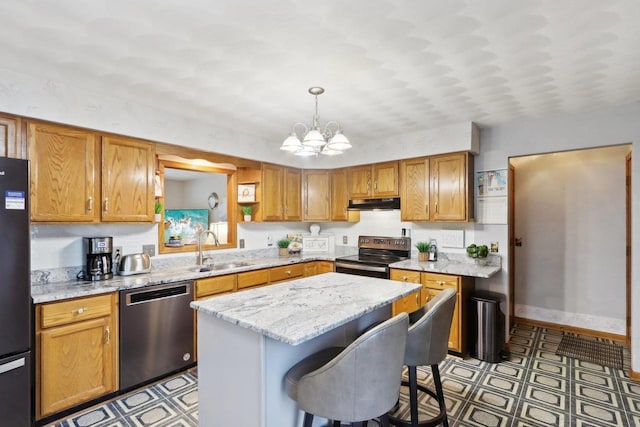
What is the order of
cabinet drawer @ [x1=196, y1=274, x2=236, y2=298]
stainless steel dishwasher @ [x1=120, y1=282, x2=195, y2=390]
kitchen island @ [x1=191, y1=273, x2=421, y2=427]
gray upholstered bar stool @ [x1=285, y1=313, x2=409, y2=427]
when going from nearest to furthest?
gray upholstered bar stool @ [x1=285, y1=313, x2=409, y2=427] < kitchen island @ [x1=191, y1=273, x2=421, y2=427] < stainless steel dishwasher @ [x1=120, y1=282, x2=195, y2=390] < cabinet drawer @ [x1=196, y1=274, x2=236, y2=298]

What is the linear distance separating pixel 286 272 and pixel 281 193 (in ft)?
3.55

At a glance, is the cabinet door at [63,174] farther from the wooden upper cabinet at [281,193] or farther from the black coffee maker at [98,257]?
the wooden upper cabinet at [281,193]

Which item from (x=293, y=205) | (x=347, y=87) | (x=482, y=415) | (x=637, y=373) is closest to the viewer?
(x=482, y=415)

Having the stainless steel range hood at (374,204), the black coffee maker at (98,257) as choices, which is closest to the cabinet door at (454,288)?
the stainless steel range hood at (374,204)

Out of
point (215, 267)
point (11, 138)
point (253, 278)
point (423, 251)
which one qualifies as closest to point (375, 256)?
point (423, 251)

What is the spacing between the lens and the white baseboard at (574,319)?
3879 mm

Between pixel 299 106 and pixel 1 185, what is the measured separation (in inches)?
84.5

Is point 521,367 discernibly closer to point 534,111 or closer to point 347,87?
point 534,111

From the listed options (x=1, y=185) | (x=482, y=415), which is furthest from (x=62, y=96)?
(x=482, y=415)

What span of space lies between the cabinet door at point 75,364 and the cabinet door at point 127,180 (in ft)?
2.95

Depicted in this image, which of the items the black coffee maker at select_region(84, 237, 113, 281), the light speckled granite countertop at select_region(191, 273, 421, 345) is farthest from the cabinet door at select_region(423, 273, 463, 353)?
the black coffee maker at select_region(84, 237, 113, 281)

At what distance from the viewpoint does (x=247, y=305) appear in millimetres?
1833

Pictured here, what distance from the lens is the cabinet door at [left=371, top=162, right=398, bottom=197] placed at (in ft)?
13.5

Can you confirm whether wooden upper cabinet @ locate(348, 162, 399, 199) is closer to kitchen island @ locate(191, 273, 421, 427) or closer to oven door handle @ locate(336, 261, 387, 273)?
oven door handle @ locate(336, 261, 387, 273)
